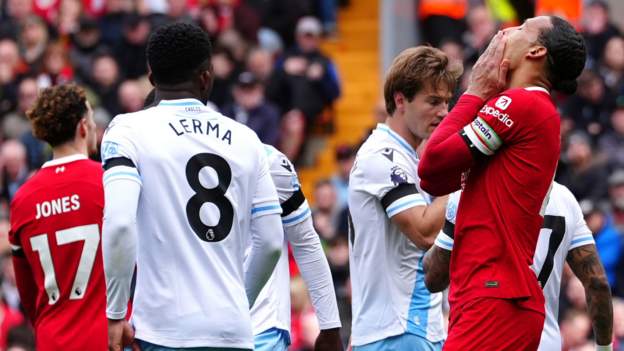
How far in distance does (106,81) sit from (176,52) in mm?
11264

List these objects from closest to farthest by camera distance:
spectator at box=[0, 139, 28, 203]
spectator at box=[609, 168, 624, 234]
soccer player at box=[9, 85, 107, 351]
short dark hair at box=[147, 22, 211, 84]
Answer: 1. short dark hair at box=[147, 22, 211, 84]
2. soccer player at box=[9, 85, 107, 351]
3. spectator at box=[609, 168, 624, 234]
4. spectator at box=[0, 139, 28, 203]

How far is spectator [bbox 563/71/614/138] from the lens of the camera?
15125 mm

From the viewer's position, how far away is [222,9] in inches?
770

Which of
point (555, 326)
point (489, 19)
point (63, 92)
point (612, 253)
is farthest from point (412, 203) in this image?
point (489, 19)

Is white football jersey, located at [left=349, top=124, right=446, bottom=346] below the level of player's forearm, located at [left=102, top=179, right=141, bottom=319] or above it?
below

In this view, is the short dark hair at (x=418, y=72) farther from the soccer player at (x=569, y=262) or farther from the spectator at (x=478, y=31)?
the spectator at (x=478, y=31)

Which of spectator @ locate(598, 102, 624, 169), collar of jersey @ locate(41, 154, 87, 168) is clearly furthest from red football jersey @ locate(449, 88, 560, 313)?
spectator @ locate(598, 102, 624, 169)

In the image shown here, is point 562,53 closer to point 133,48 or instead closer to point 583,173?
point 583,173

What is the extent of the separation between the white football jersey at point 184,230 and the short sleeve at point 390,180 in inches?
38.5

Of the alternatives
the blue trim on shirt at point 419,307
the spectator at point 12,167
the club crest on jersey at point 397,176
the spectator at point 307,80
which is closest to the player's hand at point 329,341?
the blue trim on shirt at point 419,307

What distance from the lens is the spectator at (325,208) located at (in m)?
15.3

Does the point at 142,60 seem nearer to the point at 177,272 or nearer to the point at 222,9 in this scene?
the point at 222,9

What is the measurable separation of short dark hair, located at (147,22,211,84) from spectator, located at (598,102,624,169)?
27.8 ft

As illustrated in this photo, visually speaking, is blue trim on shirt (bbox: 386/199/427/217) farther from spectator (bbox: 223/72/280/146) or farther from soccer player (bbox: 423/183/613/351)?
spectator (bbox: 223/72/280/146)
